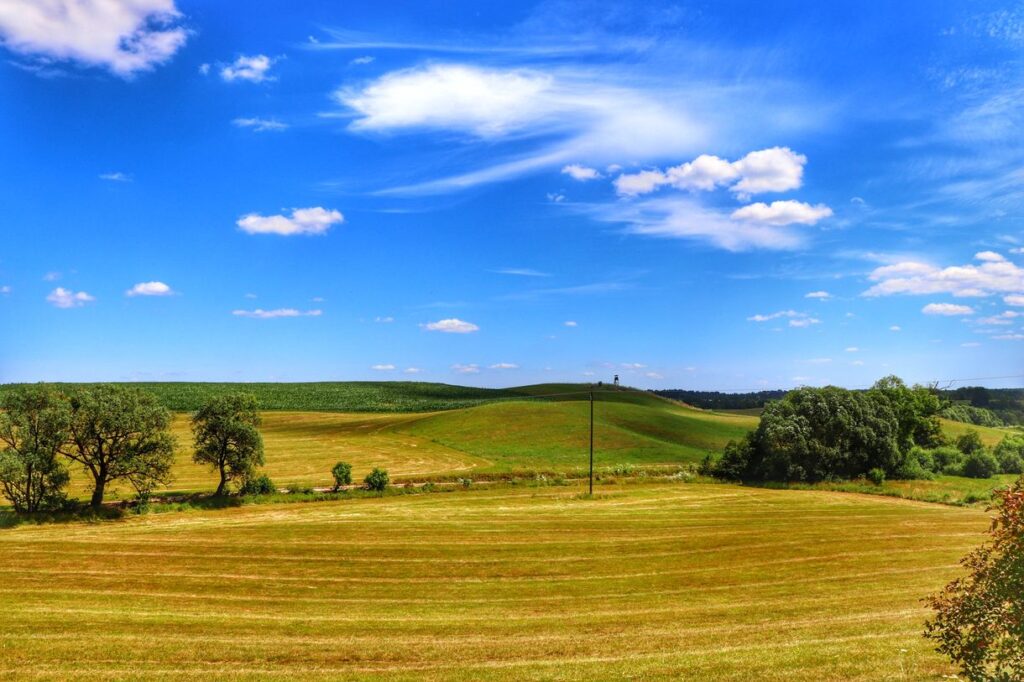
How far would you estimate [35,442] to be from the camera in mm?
57125

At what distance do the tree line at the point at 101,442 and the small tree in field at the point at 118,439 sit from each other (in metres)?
0.08

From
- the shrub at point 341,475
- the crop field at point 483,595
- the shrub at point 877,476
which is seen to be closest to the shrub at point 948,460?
the shrub at point 877,476

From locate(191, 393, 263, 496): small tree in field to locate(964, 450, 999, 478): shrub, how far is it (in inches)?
3782

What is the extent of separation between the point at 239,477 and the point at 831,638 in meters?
62.4

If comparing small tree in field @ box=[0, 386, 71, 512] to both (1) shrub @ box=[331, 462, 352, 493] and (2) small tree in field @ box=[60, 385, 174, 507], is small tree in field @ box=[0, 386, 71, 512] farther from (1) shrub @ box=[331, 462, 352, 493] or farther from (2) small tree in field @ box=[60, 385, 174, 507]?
(1) shrub @ box=[331, 462, 352, 493]

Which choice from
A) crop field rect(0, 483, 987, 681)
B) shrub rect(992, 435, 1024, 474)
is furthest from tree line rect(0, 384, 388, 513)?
shrub rect(992, 435, 1024, 474)

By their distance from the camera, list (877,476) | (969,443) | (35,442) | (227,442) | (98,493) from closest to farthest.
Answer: (35,442) < (98,493) < (227,442) < (877,476) < (969,443)

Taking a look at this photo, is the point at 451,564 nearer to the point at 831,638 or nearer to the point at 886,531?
the point at 831,638

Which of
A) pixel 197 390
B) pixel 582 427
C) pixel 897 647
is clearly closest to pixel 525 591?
pixel 897 647

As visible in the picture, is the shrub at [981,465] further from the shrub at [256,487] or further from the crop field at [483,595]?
the shrub at [256,487]

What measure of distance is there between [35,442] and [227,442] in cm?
1607

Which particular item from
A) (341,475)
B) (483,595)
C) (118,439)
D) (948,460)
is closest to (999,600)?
(483,595)

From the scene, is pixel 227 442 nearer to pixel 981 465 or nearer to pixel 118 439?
pixel 118 439

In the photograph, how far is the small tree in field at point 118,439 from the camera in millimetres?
59500
